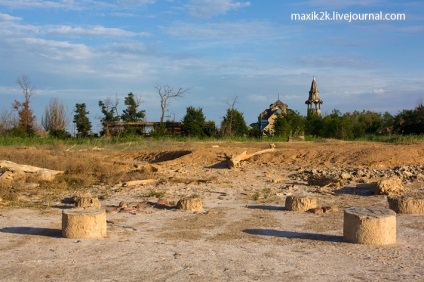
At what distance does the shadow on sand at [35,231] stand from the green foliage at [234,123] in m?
28.1

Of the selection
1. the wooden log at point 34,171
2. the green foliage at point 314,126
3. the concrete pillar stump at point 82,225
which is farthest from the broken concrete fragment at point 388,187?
the green foliage at point 314,126

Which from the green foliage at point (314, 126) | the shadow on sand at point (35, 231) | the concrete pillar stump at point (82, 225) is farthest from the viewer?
the green foliage at point (314, 126)

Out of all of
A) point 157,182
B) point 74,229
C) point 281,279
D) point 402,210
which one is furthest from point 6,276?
point 157,182

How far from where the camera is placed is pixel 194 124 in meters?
33.8

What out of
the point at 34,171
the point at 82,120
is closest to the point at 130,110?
the point at 82,120

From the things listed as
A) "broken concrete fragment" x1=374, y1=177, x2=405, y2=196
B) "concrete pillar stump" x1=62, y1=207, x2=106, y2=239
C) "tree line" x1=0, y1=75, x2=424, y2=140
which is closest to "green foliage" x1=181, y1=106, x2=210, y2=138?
"tree line" x1=0, y1=75, x2=424, y2=140

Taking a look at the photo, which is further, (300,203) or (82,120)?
(82,120)

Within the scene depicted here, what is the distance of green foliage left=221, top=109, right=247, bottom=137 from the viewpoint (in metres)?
36.4

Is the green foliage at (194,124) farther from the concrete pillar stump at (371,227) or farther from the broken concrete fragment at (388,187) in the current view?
the concrete pillar stump at (371,227)

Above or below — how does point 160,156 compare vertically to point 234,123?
below

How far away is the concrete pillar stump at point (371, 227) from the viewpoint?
6773mm

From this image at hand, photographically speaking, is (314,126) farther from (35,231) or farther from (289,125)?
(35,231)

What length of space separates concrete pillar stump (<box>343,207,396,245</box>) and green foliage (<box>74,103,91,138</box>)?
34.9 metres

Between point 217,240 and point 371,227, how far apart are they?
1998 millimetres
